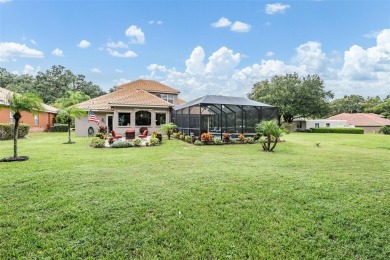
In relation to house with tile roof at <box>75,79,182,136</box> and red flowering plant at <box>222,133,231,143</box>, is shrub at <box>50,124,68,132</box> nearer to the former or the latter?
house with tile roof at <box>75,79,182,136</box>

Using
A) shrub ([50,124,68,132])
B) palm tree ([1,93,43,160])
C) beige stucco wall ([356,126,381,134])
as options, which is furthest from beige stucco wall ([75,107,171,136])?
beige stucco wall ([356,126,381,134])

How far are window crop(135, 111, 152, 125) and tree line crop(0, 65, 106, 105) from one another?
24.8 m

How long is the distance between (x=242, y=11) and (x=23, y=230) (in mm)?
16134

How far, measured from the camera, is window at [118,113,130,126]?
21.0 m

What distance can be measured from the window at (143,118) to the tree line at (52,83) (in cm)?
2484

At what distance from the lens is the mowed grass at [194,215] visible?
3.14m

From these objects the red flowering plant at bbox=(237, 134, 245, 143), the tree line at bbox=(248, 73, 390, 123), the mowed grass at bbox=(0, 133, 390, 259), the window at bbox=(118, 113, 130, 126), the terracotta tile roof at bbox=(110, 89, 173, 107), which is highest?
the tree line at bbox=(248, 73, 390, 123)

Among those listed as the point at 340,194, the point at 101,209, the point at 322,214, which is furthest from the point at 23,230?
the point at 340,194

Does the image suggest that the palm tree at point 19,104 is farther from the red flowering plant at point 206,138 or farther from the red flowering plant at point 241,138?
the red flowering plant at point 241,138

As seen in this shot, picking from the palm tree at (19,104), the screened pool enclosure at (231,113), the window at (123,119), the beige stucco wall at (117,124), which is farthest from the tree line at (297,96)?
the palm tree at (19,104)

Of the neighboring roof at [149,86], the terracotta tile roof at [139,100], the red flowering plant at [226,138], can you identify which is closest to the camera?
the red flowering plant at [226,138]

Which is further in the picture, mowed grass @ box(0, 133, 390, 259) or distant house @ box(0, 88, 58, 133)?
distant house @ box(0, 88, 58, 133)

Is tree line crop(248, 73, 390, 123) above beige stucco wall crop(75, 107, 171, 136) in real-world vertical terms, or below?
above

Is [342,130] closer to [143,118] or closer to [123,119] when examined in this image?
[143,118]
